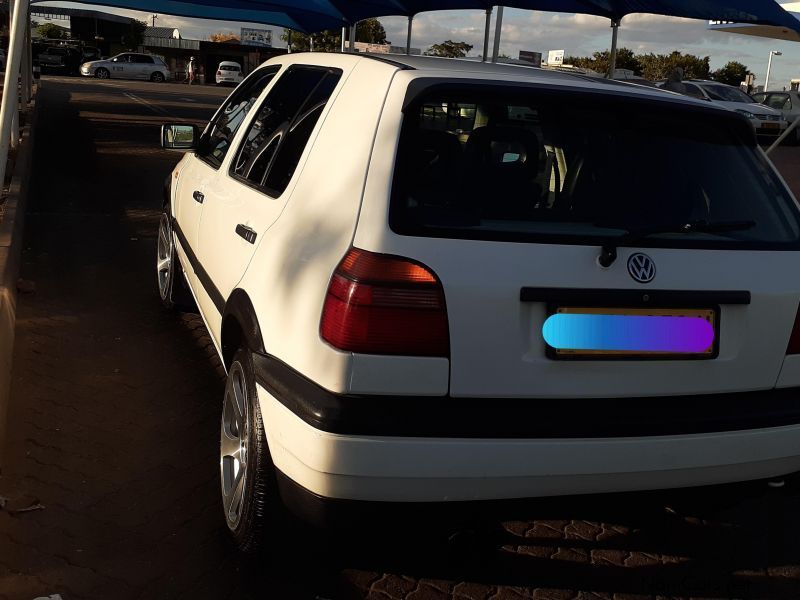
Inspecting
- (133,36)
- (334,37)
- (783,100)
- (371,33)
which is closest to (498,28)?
(783,100)

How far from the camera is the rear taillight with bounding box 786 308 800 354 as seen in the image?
2.72 meters

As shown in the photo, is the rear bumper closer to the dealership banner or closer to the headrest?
the headrest

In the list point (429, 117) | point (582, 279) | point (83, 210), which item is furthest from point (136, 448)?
point (83, 210)

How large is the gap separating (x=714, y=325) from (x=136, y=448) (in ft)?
8.45

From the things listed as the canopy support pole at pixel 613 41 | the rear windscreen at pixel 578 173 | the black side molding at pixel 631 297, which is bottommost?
the black side molding at pixel 631 297

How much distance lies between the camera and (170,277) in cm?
562

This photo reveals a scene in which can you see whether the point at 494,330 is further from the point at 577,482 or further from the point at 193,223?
the point at 193,223

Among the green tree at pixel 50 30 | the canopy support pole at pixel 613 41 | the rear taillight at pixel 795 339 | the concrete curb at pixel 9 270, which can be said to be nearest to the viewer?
the rear taillight at pixel 795 339

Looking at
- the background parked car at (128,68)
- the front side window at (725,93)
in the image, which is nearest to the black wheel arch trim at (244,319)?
the front side window at (725,93)

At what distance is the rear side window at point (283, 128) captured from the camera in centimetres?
318

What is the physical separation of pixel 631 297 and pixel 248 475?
1.32m

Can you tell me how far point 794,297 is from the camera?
2697 mm

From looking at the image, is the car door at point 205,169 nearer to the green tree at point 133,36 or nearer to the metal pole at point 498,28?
the metal pole at point 498,28

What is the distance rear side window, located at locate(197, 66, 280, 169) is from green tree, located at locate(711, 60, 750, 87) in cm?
8156
